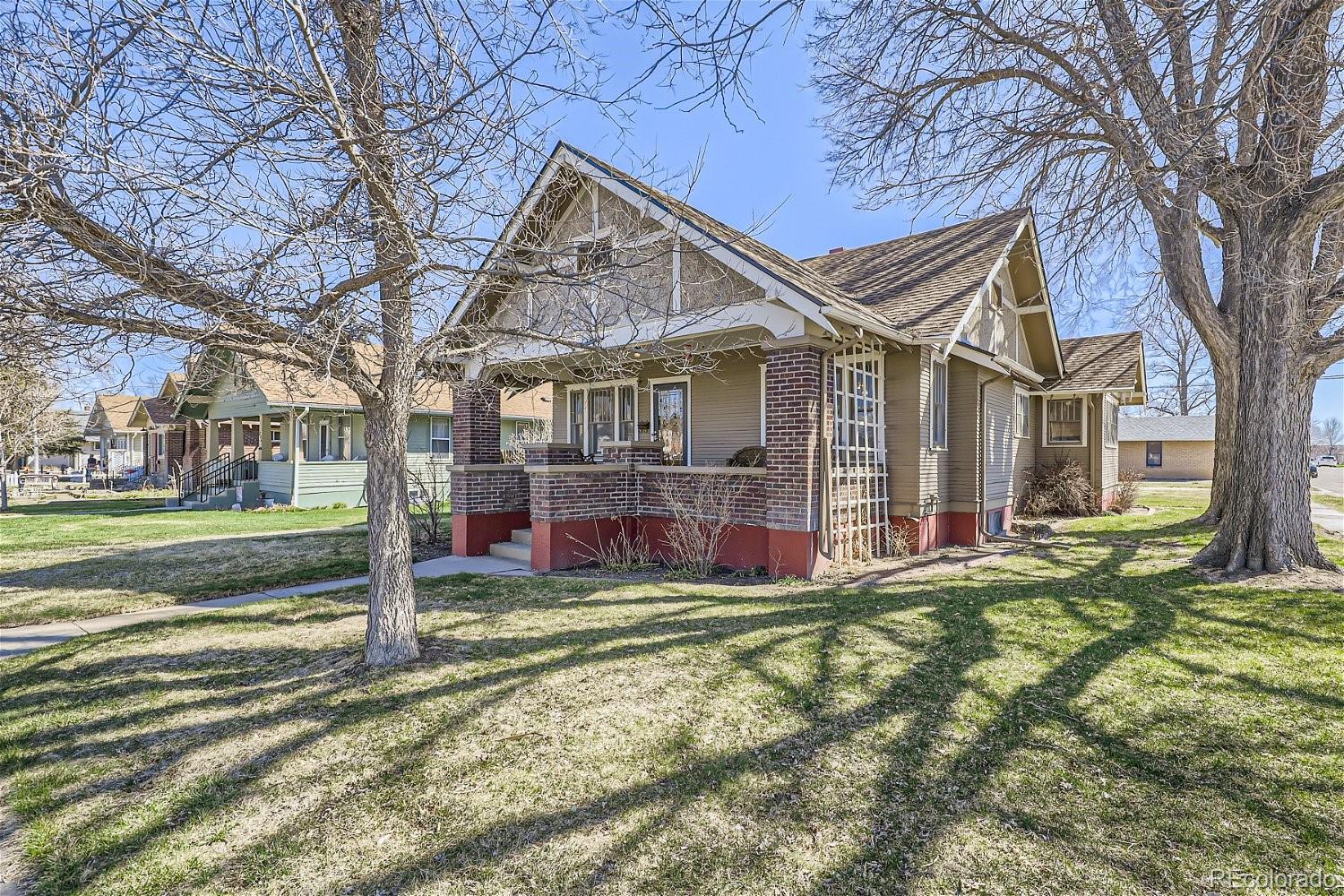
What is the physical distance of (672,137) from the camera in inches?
172

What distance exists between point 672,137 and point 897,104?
5.65 meters

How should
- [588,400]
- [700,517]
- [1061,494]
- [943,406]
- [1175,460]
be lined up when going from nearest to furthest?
[700,517] < [943,406] < [588,400] < [1061,494] < [1175,460]

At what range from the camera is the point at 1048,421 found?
1675 cm

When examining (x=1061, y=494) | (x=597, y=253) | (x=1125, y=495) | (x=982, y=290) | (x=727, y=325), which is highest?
(x=982, y=290)

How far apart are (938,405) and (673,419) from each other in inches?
179

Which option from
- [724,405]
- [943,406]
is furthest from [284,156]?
[943,406]

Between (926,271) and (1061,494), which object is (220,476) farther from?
(1061,494)

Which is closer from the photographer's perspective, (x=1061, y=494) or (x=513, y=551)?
(x=513, y=551)

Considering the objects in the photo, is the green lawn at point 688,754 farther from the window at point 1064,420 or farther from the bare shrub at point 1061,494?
the window at point 1064,420

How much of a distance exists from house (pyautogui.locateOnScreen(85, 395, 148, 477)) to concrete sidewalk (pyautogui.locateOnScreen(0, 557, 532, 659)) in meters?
27.4

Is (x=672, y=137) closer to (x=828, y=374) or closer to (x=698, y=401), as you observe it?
(x=828, y=374)

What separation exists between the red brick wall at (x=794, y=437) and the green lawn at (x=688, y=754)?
1.97 metres

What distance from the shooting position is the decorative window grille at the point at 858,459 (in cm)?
870

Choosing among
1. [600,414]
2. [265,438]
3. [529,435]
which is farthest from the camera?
[529,435]
